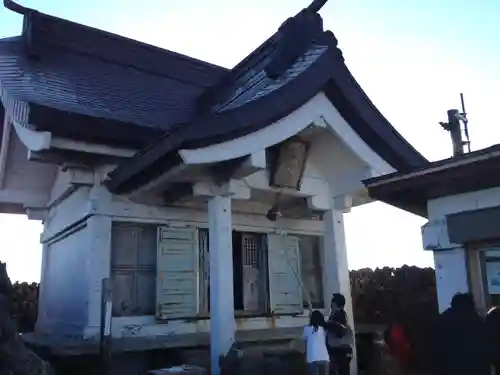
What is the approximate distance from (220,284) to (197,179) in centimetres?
137

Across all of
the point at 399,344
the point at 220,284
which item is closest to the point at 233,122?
the point at 220,284

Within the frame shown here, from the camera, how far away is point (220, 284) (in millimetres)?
6328

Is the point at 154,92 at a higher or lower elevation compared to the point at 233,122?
higher

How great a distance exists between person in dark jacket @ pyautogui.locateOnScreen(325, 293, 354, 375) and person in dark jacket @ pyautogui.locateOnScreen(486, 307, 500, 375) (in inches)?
72.3

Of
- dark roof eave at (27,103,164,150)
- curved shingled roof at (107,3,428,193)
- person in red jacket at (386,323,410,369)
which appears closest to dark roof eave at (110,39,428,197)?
curved shingled roof at (107,3,428,193)

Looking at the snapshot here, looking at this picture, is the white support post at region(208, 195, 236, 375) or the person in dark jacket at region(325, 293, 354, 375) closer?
the person in dark jacket at region(325, 293, 354, 375)

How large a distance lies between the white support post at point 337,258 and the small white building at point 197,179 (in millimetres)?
25

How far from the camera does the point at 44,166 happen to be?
9.52 m

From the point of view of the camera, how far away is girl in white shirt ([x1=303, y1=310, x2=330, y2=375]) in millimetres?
5340

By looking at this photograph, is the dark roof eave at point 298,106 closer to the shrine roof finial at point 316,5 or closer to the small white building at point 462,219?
the shrine roof finial at point 316,5

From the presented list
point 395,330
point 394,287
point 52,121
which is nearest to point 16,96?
point 52,121

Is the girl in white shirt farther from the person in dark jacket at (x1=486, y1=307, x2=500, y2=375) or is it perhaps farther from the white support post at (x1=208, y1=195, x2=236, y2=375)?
the person in dark jacket at (x1=486, y1=307, x2=500, y2=375)

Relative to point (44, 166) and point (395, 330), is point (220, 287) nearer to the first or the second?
point (395, 330)

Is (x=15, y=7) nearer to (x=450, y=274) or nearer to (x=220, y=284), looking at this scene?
(x=220, y=284)
